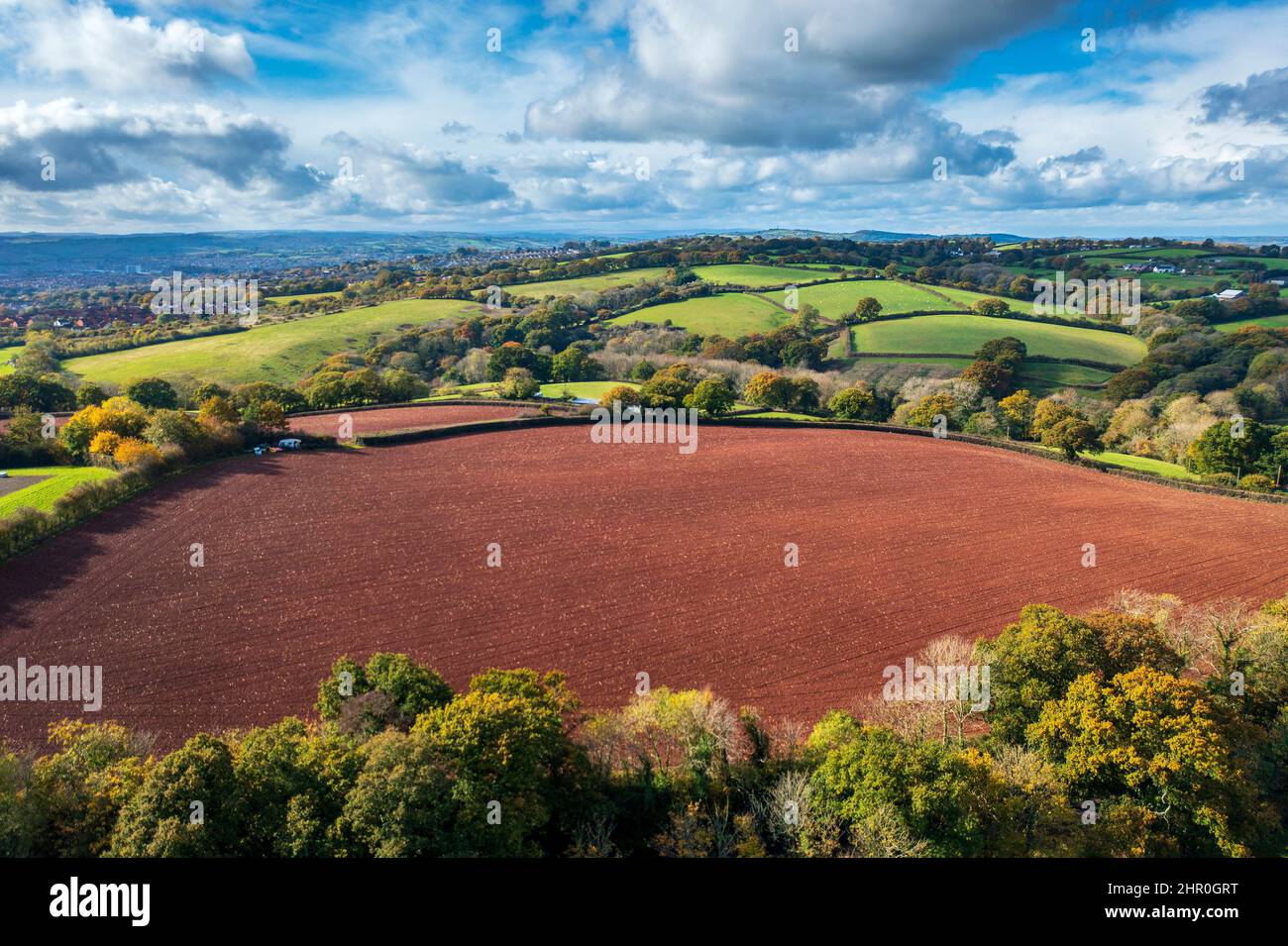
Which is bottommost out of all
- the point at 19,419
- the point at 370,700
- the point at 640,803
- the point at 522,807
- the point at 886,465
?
the point at 640,803

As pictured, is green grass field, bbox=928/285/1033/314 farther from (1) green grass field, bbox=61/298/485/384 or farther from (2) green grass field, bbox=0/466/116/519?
(2) green grass field, bbox=0/466/116/519

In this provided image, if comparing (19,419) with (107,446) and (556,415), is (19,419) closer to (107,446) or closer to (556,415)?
(107,446)

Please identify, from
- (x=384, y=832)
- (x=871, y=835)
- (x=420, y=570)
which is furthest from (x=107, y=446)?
(x=871, y=835)

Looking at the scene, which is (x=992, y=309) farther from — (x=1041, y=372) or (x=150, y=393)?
(x=150, y=393)

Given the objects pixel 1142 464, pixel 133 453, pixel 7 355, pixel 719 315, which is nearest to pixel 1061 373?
pixel 1142 464

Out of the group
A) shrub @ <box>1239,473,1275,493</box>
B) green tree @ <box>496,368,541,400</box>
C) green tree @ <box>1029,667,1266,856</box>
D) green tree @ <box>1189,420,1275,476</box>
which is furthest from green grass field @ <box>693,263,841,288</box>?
green tree @ <box>1029,667,1266,856</box>

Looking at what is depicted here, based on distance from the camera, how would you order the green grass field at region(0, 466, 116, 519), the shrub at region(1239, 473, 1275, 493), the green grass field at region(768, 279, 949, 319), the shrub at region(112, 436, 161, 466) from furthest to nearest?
the green grass field at region(768, 279, 949, 319), the shrub at region(1239, 473, 1275, 493), the shrub at region(112, 436, 161, 466), the green grass field at region(0, 466, 116, 519)
